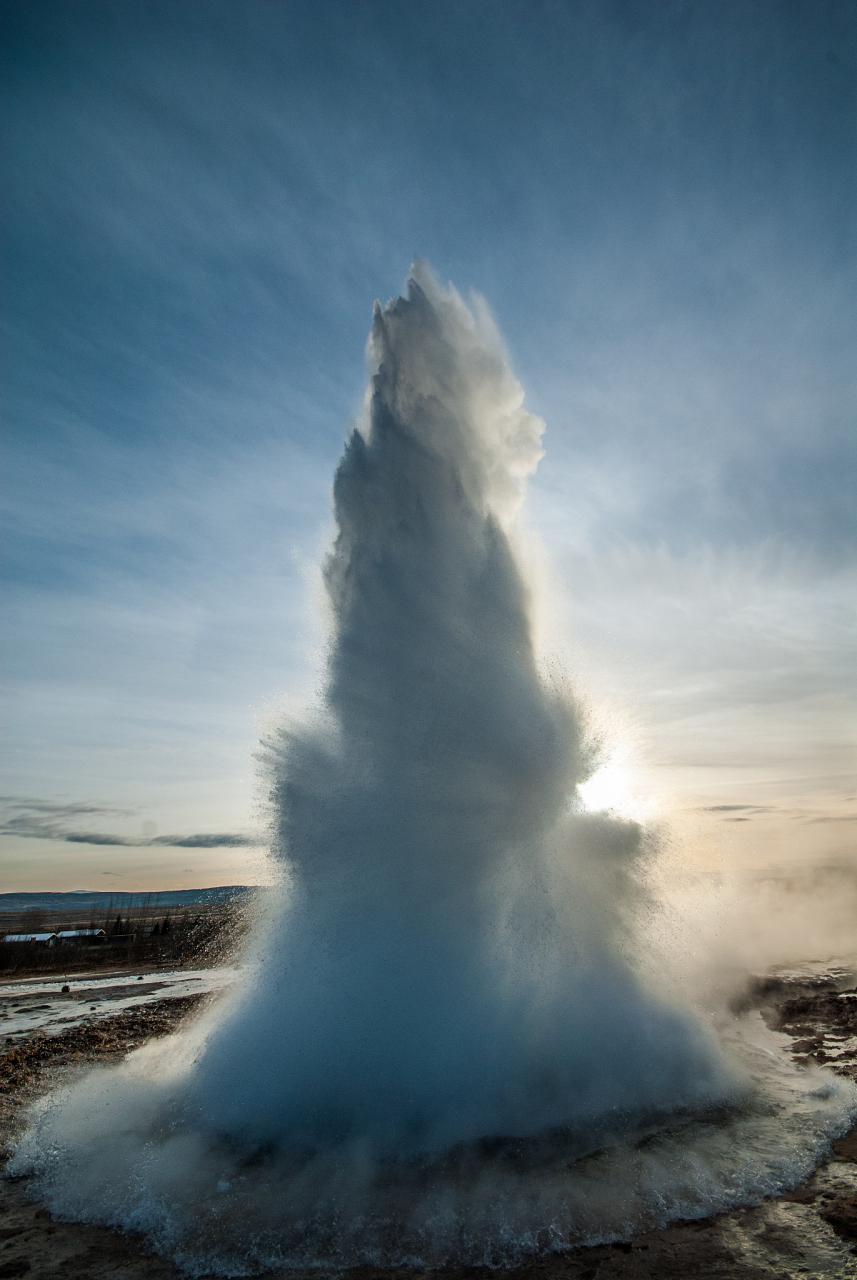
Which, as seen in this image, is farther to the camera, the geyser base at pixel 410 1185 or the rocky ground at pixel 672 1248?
the geyser base at pixel 410 1185

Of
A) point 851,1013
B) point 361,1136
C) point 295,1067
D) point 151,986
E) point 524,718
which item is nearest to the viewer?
point 361,1136

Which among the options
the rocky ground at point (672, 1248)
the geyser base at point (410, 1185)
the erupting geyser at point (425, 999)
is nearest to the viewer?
the rocky ground at point (672, 1248)

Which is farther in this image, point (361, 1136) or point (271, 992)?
point (271, 992)

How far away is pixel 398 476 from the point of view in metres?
15.9

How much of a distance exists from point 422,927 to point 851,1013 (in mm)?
16865

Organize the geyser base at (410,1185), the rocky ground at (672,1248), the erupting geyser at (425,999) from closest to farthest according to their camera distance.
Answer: the rocky ground at (672,1248) < the geyser base at (410,1185) < the erupting geyser at (425,999)

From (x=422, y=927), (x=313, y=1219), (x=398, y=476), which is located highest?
(x=398, y=476)

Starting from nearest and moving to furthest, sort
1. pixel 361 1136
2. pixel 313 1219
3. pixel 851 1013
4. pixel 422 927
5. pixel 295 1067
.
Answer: pixel 313 1219 < pixel 361 1136 < pixel 295 1067 < pixel 422 927 < pixel 851 1013

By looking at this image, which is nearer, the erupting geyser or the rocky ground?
the rocky ground

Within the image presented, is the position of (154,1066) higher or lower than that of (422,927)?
lower

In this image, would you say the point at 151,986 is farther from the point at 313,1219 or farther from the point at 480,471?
the point at 480,471

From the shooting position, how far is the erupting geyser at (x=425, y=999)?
28.1 ft

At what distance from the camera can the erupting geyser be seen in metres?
8.57

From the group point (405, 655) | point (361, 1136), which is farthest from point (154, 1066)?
point (405, 655)
